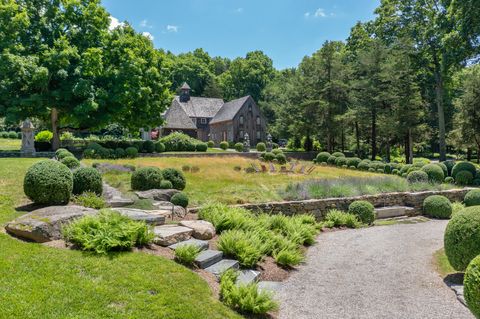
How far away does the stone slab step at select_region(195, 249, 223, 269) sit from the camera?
6.14 m

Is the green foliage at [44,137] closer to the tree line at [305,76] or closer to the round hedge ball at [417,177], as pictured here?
the tree line at [305,76]

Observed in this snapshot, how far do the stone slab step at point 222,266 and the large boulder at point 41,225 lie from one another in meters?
2.74

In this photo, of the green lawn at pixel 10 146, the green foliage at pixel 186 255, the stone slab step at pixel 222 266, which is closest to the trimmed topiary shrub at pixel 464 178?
the stone slab step at pixel 222 266

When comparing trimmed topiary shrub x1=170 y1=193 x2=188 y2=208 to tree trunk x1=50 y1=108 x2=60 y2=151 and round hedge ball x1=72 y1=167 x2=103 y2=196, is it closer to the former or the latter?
round hedge ball x1=72 y1=167 x2=103 y2=196

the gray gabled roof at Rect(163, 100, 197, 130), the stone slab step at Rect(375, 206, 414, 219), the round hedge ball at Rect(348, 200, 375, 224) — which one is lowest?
the stone slab step at Rect(375, 206, 414, 219)

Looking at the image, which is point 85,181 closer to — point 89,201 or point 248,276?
point 89,201

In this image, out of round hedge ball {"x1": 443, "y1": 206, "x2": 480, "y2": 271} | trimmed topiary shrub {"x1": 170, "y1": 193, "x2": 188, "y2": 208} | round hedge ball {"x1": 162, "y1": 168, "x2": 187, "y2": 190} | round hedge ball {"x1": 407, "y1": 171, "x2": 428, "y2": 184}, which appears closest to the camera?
round hedge ball {"x1": 443, "y1": 206, "x2": 480, "y2": 271}

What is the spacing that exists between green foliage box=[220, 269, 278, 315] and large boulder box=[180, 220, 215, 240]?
2095mm

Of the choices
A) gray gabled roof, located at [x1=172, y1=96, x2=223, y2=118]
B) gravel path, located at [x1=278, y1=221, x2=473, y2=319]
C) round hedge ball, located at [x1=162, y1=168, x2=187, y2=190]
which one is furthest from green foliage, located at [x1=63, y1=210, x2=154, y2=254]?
gray gabled roof, located at [x1=172, y1=96, x2=223, y2=118]

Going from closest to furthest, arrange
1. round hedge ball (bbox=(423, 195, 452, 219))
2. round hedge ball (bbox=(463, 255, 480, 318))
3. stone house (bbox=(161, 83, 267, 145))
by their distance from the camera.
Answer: round hedge ball (bbox=(463, 255, 480, 318))
round hedge ball (bbox=(423, 195, 452, 219))
stone house (bbox=(161, 83, 267, 145))

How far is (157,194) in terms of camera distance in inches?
424

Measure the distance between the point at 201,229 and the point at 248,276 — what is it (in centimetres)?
171

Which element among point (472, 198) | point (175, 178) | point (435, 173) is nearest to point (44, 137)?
point (175, 178)

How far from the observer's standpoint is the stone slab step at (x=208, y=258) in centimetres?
614
